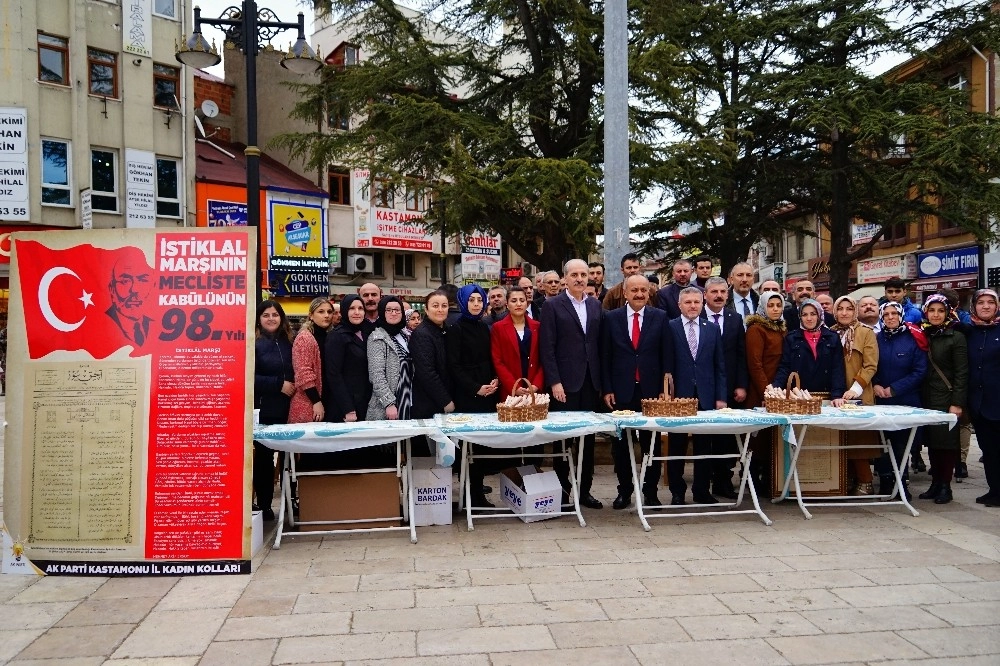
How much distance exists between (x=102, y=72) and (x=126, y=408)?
76.1 ft

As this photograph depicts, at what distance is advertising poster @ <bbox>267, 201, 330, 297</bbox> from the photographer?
1097 inches

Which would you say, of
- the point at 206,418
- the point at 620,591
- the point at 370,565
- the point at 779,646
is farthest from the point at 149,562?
the point at 779,646

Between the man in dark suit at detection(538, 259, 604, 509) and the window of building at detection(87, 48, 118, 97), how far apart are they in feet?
74.6

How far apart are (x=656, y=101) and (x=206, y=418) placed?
38.0 ft

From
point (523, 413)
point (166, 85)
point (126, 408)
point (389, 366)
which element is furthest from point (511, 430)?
point (166, 85)

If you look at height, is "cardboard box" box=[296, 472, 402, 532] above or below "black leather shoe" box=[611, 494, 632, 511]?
above

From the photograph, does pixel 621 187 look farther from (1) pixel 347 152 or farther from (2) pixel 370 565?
(1) pixel 347 152

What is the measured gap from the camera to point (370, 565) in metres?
5.09

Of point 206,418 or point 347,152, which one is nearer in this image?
point 206,418

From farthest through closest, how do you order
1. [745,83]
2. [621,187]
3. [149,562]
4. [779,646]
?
[745,83], [621,187], [149,562], [779,646]

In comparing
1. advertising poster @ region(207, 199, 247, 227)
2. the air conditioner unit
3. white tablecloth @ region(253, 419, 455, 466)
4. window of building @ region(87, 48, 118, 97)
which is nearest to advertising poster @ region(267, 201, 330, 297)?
the air conditioner unit

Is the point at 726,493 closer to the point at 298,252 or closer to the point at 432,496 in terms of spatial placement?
the point at 432,496

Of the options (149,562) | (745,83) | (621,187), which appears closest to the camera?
(149,562)

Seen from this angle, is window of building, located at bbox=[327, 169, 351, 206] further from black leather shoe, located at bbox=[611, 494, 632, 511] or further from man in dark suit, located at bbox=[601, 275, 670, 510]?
black leather shoe, located at bbox=[611, 494, 632, 511]
